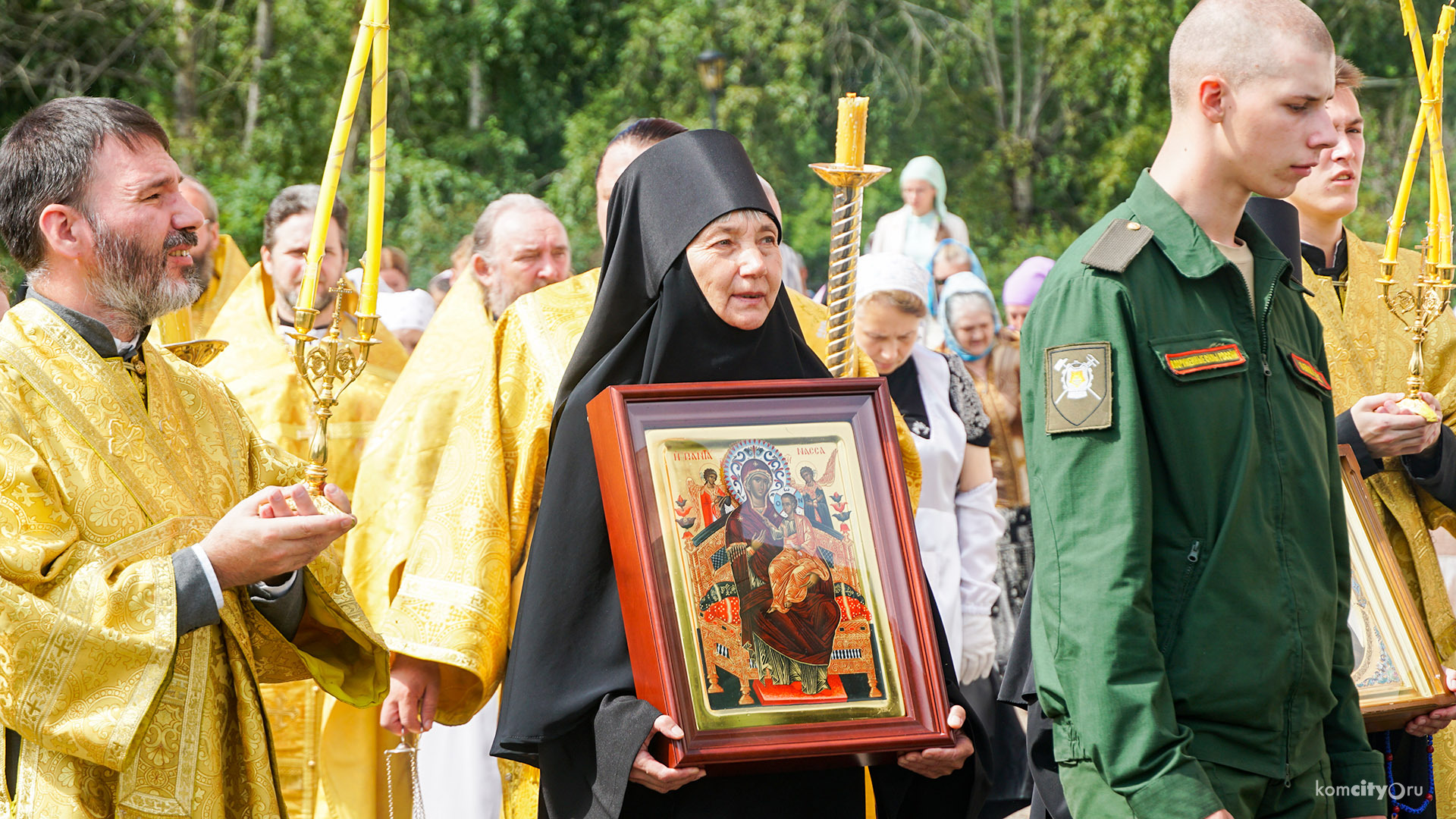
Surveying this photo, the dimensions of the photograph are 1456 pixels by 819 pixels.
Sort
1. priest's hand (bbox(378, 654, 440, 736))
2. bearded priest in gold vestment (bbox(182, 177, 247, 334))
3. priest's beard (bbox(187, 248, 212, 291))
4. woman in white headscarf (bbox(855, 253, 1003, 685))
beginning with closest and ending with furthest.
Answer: priest's beard (bbox(187, 248, 212, 291)) → priest's hand (bbox(378, 654, 440, 736)) → woman in white headscarf (bbox(855, 253, 1003, 685)) → bearded priest in gold vestment (bbox(182, 177, 247, 334))

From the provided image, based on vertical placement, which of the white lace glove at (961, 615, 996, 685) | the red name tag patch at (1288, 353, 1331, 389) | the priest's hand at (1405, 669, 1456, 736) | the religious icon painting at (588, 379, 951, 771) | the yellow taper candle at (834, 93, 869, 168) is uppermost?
the yellow taper candle at (834, 93, 869, 168)

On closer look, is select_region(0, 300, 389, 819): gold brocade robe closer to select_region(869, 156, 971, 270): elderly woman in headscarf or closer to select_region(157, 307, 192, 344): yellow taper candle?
select_region(157, 307, 192, 344): yellow taper candle

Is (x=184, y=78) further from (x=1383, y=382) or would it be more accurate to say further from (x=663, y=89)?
(x=1383, y=382)

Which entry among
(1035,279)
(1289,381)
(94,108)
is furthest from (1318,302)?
(1035,279)

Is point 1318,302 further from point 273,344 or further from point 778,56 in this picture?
point 778,56

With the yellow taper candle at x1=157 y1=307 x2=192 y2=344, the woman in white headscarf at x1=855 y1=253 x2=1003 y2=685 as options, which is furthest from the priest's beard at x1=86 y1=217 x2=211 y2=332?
the woman in white headscarf at x1=855 y1=253 x2=1003 y2=685

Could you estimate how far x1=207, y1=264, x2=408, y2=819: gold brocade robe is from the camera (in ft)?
15.4

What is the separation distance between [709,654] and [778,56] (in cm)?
2057

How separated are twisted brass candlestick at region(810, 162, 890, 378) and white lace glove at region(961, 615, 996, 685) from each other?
1996 mm

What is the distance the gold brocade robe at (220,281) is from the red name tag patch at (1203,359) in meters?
4.63

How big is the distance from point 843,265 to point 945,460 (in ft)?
5.92

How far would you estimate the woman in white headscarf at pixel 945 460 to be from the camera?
537 centimetres

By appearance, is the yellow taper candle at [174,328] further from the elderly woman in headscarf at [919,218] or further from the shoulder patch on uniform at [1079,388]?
the elderly woman in headscarf at [919,218]

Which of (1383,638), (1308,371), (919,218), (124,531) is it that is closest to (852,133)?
(1308,371)
